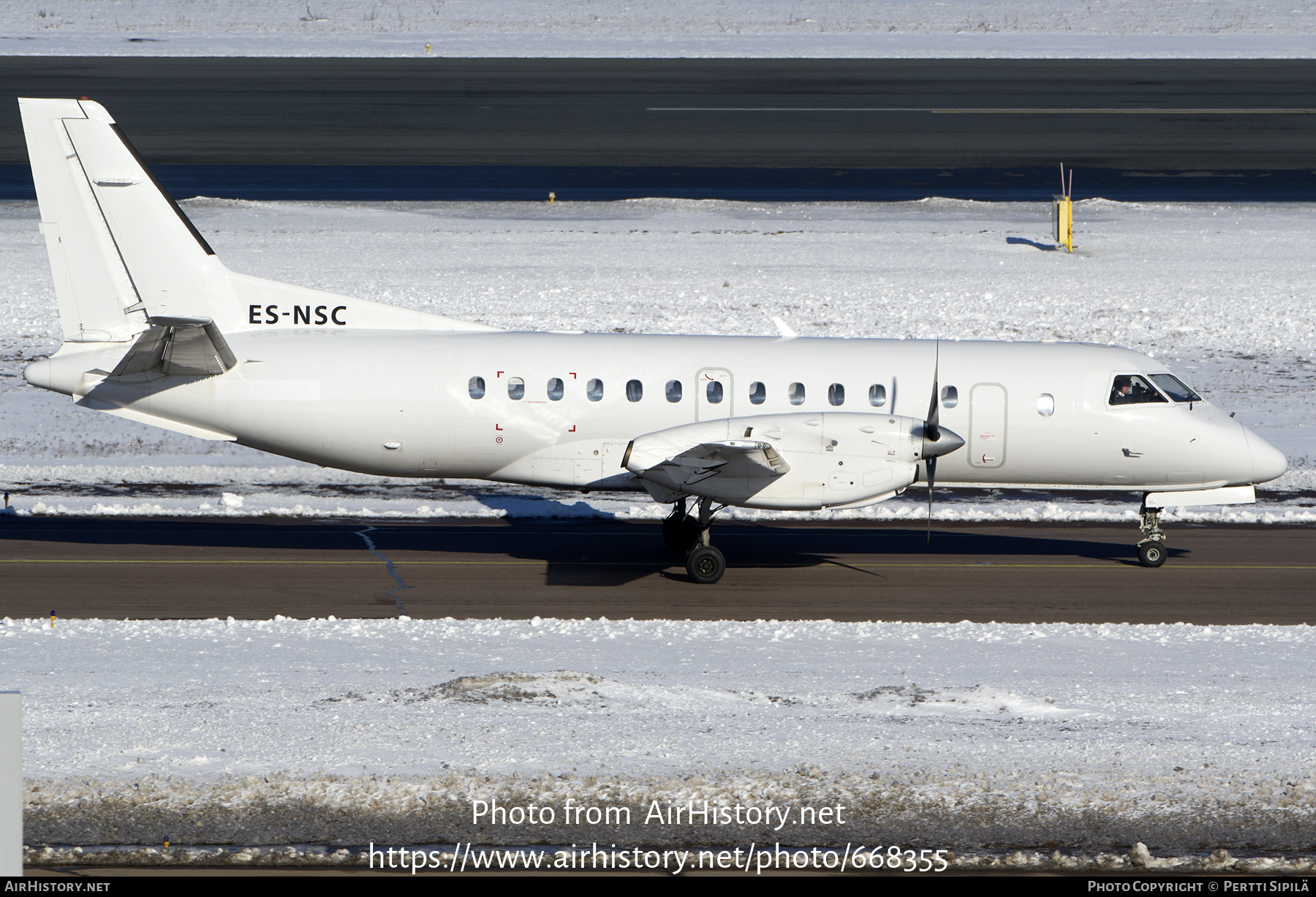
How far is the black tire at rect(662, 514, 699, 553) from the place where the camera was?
21.2 m

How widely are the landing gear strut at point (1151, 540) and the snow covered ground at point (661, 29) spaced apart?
56855 millimetres

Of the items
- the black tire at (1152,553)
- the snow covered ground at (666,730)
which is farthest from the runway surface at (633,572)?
the snow covered ground at (666,730)

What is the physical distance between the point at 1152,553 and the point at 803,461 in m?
5.82

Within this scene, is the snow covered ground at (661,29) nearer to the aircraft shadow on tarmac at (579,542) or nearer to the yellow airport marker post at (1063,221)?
the yellow airport marker post at (1063,221)

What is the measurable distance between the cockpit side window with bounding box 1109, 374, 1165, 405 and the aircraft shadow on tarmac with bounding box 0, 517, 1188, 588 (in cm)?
254

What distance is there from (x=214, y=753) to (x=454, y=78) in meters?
55.2

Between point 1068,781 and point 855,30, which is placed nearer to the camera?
point 1068,781

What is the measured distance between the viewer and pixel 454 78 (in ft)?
208

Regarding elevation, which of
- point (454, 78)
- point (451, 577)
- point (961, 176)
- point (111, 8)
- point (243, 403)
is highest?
point (111, 8)

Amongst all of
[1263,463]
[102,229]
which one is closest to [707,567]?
[1263,463]

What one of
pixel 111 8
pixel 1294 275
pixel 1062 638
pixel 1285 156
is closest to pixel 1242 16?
pixel 1285 156

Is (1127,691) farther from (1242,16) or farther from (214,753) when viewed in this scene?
(1242,16)

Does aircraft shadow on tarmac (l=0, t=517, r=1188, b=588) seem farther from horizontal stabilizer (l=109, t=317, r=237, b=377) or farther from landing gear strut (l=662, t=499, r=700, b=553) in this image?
horizontal stabilizer (l=109, t=317, r=237, b=377)

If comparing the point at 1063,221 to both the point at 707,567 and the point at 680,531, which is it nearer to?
the point at 680,531
